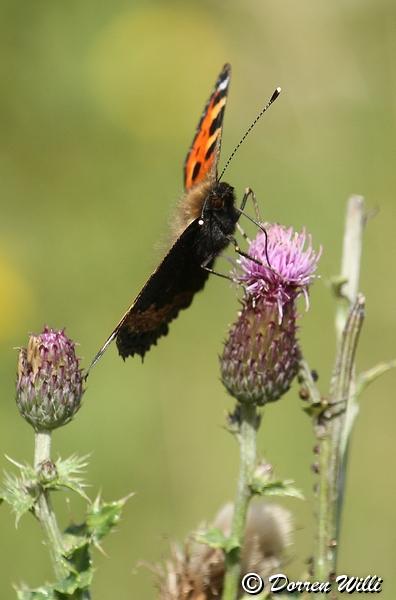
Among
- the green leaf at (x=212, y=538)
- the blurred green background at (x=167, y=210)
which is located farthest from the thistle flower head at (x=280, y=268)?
the blurred green background at (x=167, y=210)

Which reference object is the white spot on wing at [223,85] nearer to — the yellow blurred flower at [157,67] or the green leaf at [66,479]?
the green leaf at [66,479]

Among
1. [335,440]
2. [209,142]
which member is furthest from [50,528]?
[209,142]

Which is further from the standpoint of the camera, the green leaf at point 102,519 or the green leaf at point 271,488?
the green leaf at point 271,488

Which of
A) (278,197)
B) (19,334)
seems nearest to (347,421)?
(19,334)

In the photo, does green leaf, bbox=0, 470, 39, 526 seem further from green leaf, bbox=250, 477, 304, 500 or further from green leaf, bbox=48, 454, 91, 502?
green leaf, bbox=250, 477, 304, 500

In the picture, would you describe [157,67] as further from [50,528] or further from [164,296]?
[50,528]

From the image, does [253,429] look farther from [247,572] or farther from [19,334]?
[19,334]
